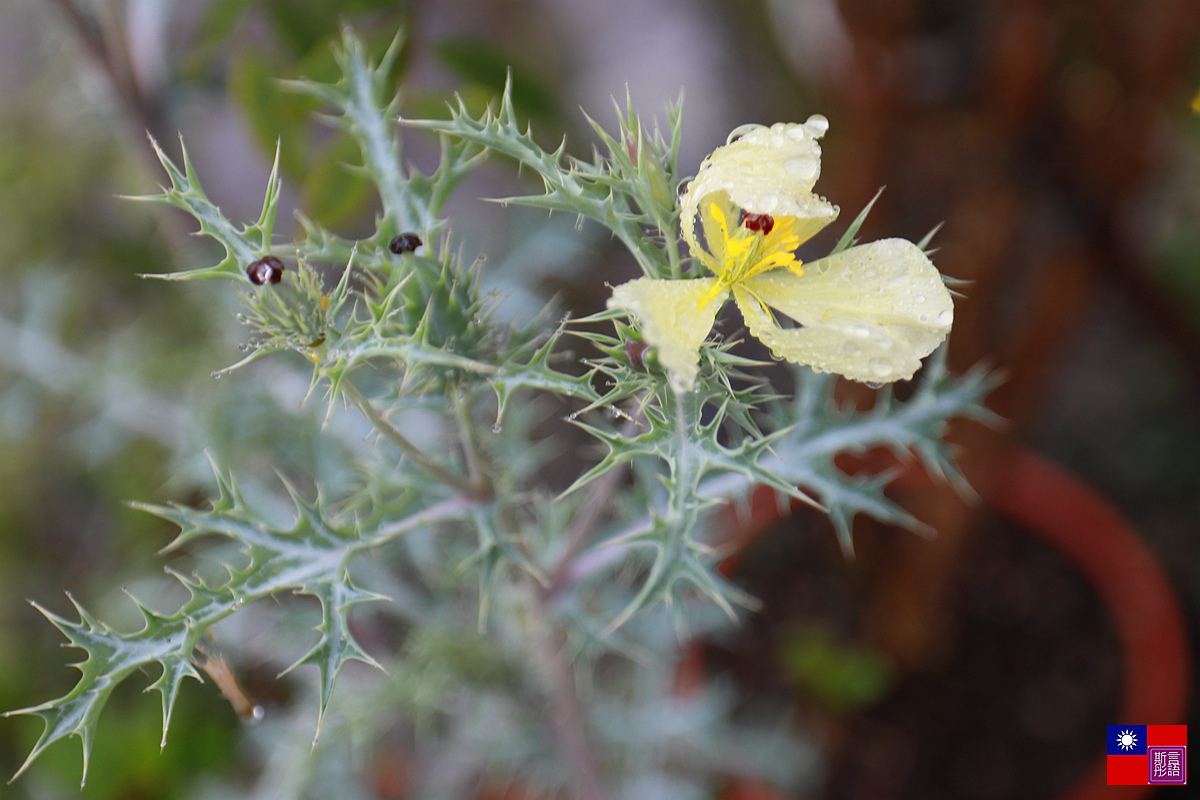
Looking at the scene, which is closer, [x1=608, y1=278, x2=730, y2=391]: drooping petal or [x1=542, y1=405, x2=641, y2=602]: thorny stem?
[x1=608, y1=278, x2=730, y2=391]: drooping petal

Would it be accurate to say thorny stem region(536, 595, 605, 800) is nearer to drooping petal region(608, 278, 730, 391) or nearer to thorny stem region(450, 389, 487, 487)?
thorny stem region(450, 389, 487, 487)

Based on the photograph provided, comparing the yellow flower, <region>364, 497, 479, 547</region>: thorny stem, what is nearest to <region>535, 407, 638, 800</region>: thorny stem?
<region>364, 497, 479, 547</region>: thorny stem

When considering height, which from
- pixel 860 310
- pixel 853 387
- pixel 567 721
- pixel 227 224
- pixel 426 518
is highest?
pixel 853 387

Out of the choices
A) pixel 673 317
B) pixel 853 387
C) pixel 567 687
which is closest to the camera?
pixel 673 317

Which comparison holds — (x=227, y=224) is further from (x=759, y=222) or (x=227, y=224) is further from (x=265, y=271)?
(x=759, y=222)

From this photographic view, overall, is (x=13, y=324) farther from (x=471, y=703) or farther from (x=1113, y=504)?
(x=1113, y=504)

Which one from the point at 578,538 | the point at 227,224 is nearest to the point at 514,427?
the point at 578,538
